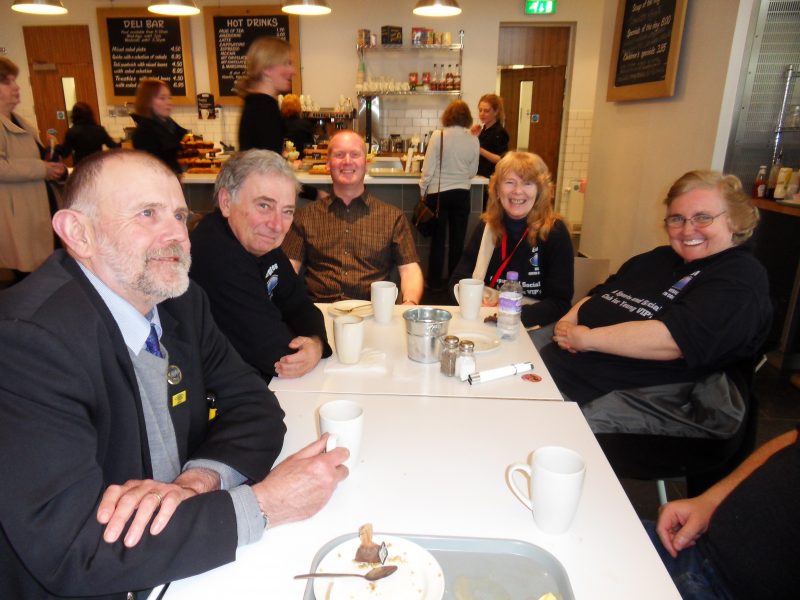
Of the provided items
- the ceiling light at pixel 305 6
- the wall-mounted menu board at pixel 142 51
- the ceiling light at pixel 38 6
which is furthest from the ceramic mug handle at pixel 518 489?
the wall-mounted menu board at pixel 142 51

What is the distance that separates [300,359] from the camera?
1.51 m

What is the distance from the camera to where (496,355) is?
65.3 inches

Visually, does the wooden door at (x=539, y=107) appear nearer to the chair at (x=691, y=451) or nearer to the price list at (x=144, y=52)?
the price list at (x=144, y=52)

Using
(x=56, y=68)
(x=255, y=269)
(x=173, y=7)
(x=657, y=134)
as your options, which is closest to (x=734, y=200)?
(x=255, y=269)

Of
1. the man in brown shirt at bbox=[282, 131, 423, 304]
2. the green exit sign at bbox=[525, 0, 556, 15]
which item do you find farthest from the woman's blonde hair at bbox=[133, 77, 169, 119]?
the green exit sign at bbox=[525, 0, 556, 15]

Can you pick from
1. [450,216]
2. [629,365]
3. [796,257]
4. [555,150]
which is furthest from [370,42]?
[629,365]

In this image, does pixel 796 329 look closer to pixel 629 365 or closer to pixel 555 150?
pixel 629 365

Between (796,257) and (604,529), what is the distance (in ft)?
10.1

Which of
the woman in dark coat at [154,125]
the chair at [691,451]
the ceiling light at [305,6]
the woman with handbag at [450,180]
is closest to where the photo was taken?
the chair at [691,451]

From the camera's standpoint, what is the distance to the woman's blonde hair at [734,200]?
1725 millimetres

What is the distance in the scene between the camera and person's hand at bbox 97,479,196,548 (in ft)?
2.64

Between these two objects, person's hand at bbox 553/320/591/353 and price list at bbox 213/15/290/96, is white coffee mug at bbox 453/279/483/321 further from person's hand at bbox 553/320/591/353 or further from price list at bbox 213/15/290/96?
price list at bbox 213/15/290/96

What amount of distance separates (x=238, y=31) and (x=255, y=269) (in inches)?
246

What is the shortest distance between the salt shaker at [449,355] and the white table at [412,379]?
0.02 metres
